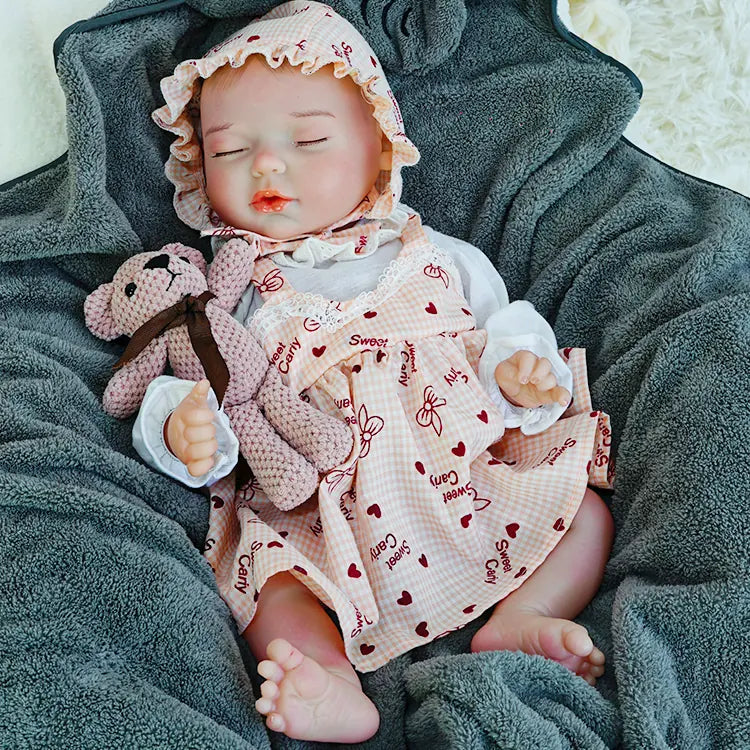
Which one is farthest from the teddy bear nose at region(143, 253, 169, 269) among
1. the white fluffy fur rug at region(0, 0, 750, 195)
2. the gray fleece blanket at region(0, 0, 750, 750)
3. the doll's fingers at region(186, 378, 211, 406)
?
the white fluffy fur rug at region(0, 0, 750, 195)

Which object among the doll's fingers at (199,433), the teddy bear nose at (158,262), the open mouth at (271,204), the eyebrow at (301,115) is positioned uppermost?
the eyebrow at (301,115)

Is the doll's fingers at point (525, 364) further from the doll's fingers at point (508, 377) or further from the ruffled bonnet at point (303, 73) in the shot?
the ruffled bonnet at point (303, 73)

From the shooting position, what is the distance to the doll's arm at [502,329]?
4.40ft

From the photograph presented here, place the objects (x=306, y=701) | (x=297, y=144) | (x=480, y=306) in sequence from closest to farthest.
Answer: (x=306, y=701) → (x=297, y=144) → (x=480, y=306)

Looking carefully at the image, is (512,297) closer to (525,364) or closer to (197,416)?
(525,364)

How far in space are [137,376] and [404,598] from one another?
0.43 meters

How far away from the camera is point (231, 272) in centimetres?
129

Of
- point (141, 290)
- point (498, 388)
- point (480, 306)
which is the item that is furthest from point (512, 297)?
point (141, 290)

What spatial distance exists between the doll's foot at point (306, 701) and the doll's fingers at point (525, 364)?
1.51 feet

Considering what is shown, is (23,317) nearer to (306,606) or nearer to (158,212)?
(158,212)

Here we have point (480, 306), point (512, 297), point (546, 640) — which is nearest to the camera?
point (546, 640)

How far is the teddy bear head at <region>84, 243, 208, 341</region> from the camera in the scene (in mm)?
1216

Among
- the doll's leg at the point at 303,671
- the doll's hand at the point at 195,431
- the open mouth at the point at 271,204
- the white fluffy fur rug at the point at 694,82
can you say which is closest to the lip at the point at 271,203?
the open mouth at the point at 271,204

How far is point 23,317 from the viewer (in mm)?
1309
